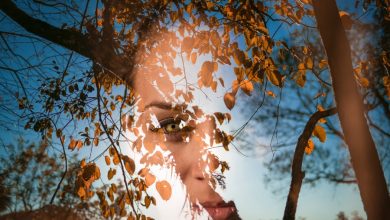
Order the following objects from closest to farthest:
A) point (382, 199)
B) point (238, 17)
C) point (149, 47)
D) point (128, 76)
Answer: point (382, 199) → point (128, 76) → point (238, 17) → point (149, 47)

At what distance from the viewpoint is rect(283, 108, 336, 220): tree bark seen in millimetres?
1837

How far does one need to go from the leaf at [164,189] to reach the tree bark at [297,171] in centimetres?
71

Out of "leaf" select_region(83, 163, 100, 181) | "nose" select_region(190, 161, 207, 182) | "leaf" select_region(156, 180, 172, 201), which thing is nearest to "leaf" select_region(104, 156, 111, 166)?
"leaf" select_region(83, 163, 100, 181)

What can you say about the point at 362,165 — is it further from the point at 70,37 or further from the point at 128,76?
the point at 70,37

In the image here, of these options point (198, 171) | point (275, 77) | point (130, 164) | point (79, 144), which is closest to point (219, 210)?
point (198, 171)

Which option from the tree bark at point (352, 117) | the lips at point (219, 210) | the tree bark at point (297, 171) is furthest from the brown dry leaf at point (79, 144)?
the tree bark at point (352, 117)

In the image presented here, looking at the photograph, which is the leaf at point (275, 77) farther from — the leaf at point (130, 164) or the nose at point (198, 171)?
the leaf at point (130, 164)

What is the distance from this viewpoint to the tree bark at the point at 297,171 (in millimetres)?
1837

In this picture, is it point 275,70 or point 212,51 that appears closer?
point 275,70

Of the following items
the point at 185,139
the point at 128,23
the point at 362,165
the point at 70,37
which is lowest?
the point at 362,165

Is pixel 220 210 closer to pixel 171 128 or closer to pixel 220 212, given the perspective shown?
pixel 220 212

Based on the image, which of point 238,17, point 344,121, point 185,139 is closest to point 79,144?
point 185,139

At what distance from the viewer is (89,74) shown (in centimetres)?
312

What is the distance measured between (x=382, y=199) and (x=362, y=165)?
0.57ft
